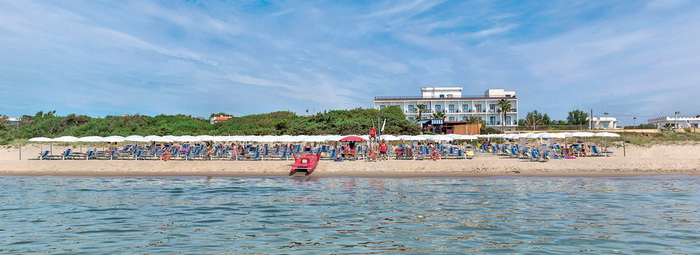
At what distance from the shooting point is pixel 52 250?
6934 millimetres

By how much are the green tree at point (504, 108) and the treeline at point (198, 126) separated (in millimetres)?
16356

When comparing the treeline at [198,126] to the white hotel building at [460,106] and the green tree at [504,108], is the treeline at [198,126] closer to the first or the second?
the white hotel building at [460,106]

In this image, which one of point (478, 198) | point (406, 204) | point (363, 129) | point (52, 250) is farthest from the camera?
point (363, 129)

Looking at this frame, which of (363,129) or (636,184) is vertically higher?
(363,129)

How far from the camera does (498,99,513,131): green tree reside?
61.9 meters

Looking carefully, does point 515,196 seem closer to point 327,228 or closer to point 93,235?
point 327,228

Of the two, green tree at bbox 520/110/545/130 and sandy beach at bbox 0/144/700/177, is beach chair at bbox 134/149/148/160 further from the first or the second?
green tree at bbox 520/110/545/130

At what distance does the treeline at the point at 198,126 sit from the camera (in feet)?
151

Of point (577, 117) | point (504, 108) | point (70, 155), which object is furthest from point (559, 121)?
point (70, 155)

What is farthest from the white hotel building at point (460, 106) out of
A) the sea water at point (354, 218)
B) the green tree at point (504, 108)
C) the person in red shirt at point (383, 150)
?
the sea water at point (354, 218)

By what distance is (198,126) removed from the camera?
5162 cm

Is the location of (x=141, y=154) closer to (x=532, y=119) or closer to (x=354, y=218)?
(x=354, y=218)

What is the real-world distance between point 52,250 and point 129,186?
9.49 meters

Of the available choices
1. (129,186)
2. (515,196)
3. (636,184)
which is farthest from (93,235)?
(636,184)
